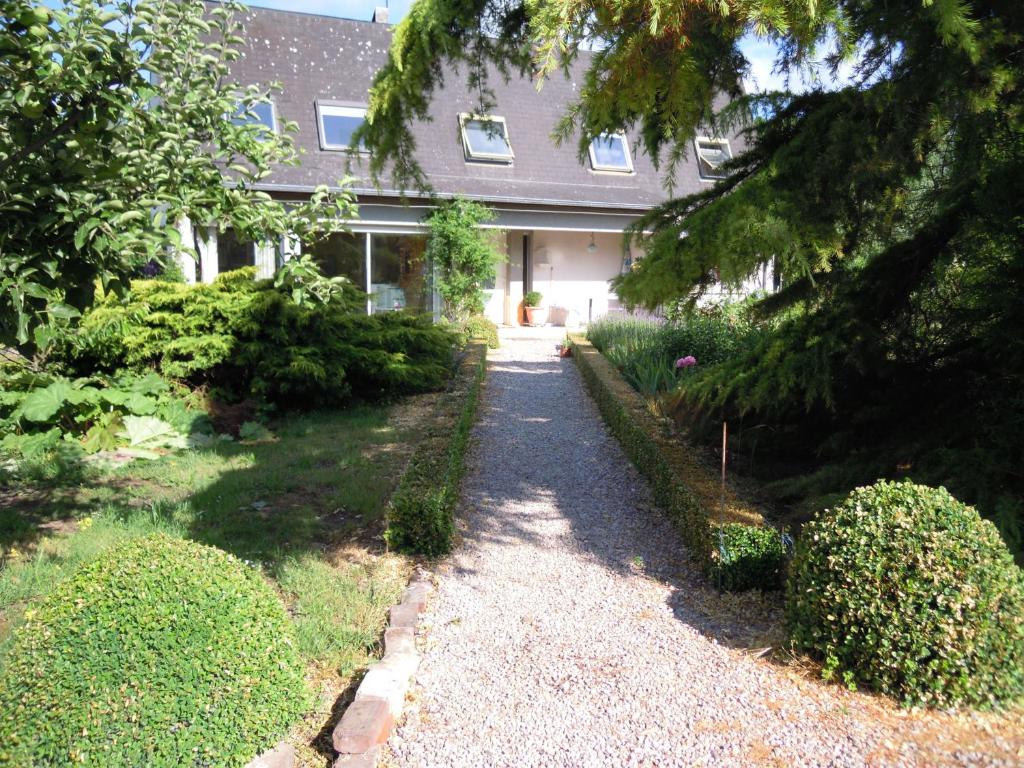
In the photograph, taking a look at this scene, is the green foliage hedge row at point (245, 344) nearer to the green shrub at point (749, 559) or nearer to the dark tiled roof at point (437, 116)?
the green shrub at point (749, 559)

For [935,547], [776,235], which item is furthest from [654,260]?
[935,547]

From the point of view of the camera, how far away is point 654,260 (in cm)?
360

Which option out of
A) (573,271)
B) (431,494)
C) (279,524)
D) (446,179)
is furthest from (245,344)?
(573,271)

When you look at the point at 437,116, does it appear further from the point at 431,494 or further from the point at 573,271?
the point at 431,494

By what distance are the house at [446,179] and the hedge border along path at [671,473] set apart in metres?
7.58

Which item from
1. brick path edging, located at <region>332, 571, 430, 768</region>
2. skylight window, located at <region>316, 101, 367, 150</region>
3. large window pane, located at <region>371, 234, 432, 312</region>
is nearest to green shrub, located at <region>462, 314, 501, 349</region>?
large window pane, located at <region>371, 234, 432, 312</region>

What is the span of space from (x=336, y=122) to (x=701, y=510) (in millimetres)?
14154

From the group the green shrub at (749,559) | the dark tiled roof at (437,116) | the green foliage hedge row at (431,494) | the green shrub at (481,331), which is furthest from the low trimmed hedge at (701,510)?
the dark tiled roof at (437,116)

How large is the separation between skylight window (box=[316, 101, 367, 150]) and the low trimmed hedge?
10557 millimetres

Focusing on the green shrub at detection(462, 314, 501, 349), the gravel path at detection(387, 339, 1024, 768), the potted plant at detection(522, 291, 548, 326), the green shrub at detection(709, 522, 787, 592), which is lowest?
the gravel path at detection(387, 339, 1024, 768)

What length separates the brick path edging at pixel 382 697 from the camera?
2682 millimetres

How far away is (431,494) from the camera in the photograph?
16.0ft

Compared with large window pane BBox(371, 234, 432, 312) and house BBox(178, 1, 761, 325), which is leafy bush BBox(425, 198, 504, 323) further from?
large window pane BBox(371, 234, 432, 312)

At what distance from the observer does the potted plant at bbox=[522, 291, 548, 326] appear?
19.4 m
